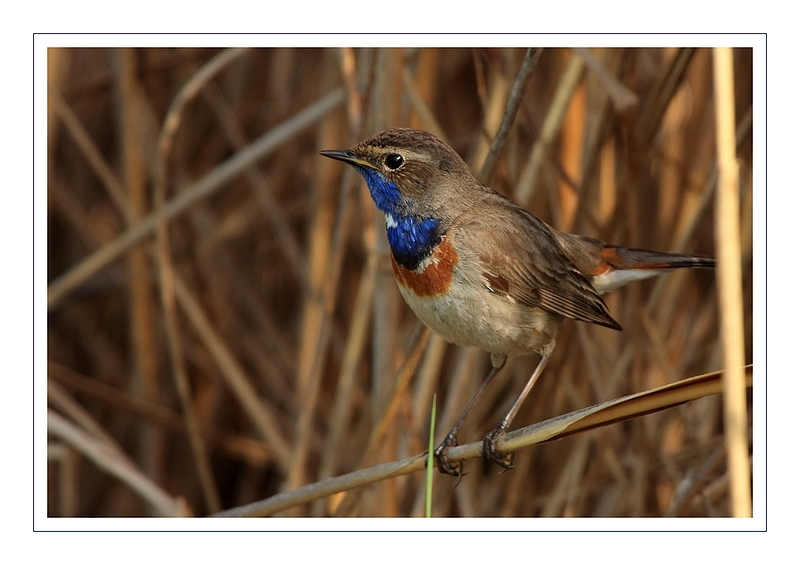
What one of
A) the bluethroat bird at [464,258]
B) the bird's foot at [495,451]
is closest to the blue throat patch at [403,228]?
the bluethroat bird at [464,258]

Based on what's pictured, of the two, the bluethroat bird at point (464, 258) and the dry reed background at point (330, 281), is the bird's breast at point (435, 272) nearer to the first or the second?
the bluethroat bird at point (464, 258)

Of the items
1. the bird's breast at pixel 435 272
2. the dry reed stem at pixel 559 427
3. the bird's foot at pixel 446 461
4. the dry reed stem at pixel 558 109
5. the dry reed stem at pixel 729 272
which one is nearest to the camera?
the dry reed stem at pixel 729 272

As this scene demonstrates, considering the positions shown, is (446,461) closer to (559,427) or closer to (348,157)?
(559,427)

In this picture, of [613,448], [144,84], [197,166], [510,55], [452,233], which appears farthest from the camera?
[197,166]

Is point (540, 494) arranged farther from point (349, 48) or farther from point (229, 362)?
point (349, 48)

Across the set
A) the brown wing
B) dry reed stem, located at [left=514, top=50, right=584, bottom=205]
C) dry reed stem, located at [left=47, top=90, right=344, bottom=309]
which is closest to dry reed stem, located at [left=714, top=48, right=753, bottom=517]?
the brown wing

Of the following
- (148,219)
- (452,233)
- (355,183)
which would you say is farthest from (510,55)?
(148,219)
